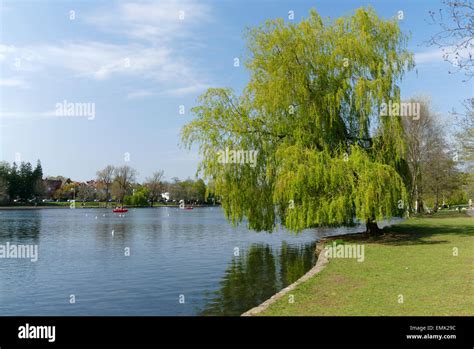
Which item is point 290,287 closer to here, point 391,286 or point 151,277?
point 391,286

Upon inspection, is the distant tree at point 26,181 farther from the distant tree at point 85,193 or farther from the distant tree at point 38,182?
the distant tree at point 85,193

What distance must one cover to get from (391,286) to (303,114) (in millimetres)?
12538

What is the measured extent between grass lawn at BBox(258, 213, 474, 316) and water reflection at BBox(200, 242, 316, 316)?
1540mm

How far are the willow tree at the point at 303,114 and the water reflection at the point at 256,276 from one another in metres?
1.70

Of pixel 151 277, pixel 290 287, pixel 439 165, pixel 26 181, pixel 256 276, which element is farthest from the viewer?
pixel 26 181

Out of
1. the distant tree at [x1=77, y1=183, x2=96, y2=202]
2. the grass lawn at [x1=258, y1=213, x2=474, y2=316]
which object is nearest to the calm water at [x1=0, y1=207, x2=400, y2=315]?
the grass lawn at [x1=258, y1=213, x2=474, y2=316]

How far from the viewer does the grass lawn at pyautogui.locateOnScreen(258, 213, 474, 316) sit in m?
9.07

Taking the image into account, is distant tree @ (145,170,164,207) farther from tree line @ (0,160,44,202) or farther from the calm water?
the calm water

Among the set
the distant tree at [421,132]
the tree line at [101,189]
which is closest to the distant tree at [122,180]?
the tree line at [101,189]

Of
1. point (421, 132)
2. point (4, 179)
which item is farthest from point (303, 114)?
point (4, 179)

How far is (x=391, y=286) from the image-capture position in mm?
11281

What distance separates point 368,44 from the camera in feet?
72.9
